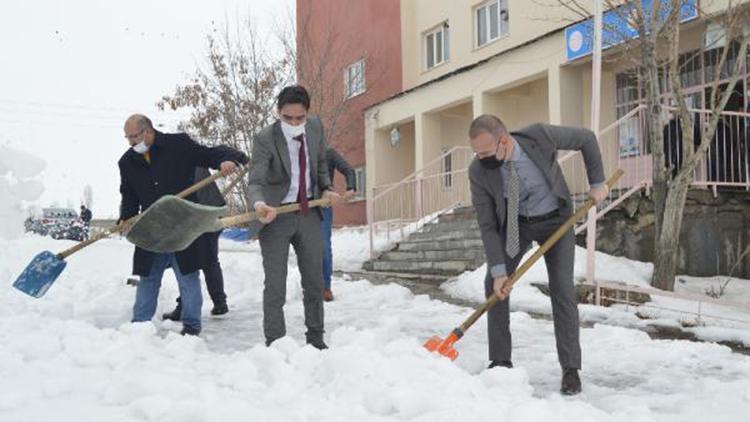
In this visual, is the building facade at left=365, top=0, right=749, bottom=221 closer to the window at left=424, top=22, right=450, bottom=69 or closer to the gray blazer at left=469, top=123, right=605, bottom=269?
the window at left=424, top=22, right=450, bottom=69

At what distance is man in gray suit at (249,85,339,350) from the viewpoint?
13.4ft

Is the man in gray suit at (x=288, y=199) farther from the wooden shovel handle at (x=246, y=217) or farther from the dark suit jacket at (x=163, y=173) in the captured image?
the dark suit jacket at (x=163, y=173)

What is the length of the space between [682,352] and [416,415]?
2.52 m

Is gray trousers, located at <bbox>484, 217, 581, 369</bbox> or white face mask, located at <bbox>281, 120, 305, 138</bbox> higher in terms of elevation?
white face mask, located at <bbox>281, 120, 305, 138</bbox>

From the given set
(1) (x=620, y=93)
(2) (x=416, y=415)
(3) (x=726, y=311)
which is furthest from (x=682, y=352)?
(1) (x=620, y=93)

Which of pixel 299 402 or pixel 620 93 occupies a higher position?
pixel 620 93

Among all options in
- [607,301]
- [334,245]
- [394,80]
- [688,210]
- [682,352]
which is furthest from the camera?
[394,80]

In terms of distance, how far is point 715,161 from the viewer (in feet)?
30.4

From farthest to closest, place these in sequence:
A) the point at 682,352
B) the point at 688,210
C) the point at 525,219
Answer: the point at 688,210
the point at 682,352
the point at 525,219

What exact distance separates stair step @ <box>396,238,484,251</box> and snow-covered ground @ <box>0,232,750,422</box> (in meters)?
4.43

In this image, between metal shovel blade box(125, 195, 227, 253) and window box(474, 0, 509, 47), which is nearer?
metal shovel blade box(125, 195, 227, 253)

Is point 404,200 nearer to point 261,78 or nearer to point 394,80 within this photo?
point 394,80

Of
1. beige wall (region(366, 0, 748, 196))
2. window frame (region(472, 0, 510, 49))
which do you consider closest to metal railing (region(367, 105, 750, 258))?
beige wall (region(366, 0, 748, 196))

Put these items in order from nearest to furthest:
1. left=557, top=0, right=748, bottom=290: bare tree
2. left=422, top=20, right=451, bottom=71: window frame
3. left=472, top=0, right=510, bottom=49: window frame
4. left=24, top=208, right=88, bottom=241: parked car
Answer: left=557, top=0, right=748, bottom=290: bare tree → left=472, top=0, right=510, bottom=49: window frame → left=422, top=20, right=451, bottom=71: window frame → left=24, top=208, right=88, bottom=241: parked car
